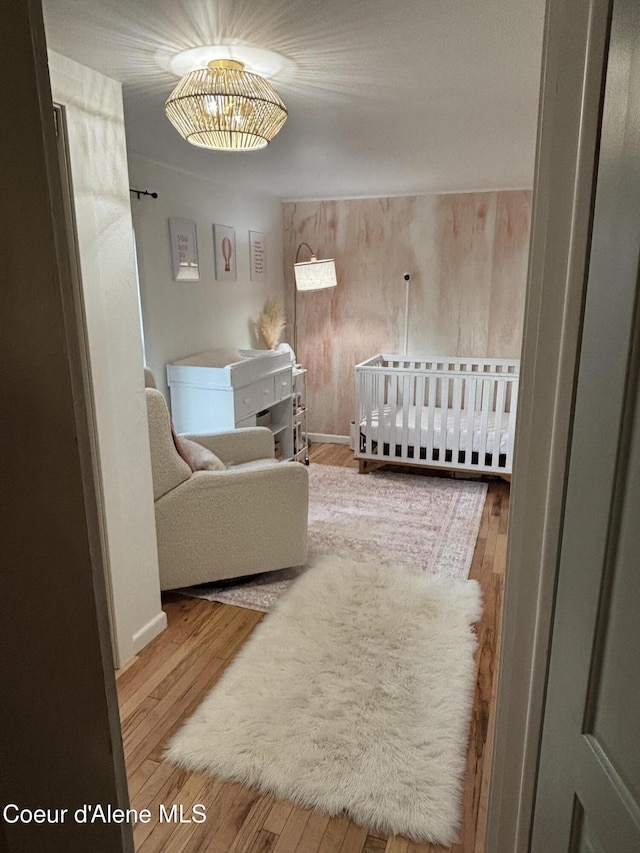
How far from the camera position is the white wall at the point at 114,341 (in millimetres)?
1858

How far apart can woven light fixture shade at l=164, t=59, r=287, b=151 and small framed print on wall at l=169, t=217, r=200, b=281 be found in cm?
176

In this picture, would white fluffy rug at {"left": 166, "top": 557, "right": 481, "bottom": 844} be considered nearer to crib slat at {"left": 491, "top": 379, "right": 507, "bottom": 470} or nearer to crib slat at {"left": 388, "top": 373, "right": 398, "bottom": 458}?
crib slat at {"left": 491, "top": 379, "right": 507, "bottom": 470}

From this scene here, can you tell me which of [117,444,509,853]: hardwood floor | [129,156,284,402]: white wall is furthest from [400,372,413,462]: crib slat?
[117,444,509,853]: hardwood floor

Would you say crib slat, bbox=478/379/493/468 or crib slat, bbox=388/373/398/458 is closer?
crib slat, bbox=478/379/493/468

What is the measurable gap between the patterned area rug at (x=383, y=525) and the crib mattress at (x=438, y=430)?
1.12 ft

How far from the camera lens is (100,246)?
6.43ft

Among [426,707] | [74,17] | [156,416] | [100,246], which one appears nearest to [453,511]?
[426,707]

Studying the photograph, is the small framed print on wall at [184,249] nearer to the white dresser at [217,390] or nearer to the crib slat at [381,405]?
A: the white dresser at [217,390]

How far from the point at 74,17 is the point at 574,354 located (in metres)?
1.63

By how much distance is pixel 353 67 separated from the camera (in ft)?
6.30

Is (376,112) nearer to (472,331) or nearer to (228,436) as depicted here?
(228,436)

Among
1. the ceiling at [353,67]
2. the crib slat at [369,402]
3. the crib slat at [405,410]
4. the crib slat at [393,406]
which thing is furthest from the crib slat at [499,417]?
the ceiling at [353,67]

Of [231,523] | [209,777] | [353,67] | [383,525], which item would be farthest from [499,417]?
[209,777]

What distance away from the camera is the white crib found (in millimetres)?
4109
